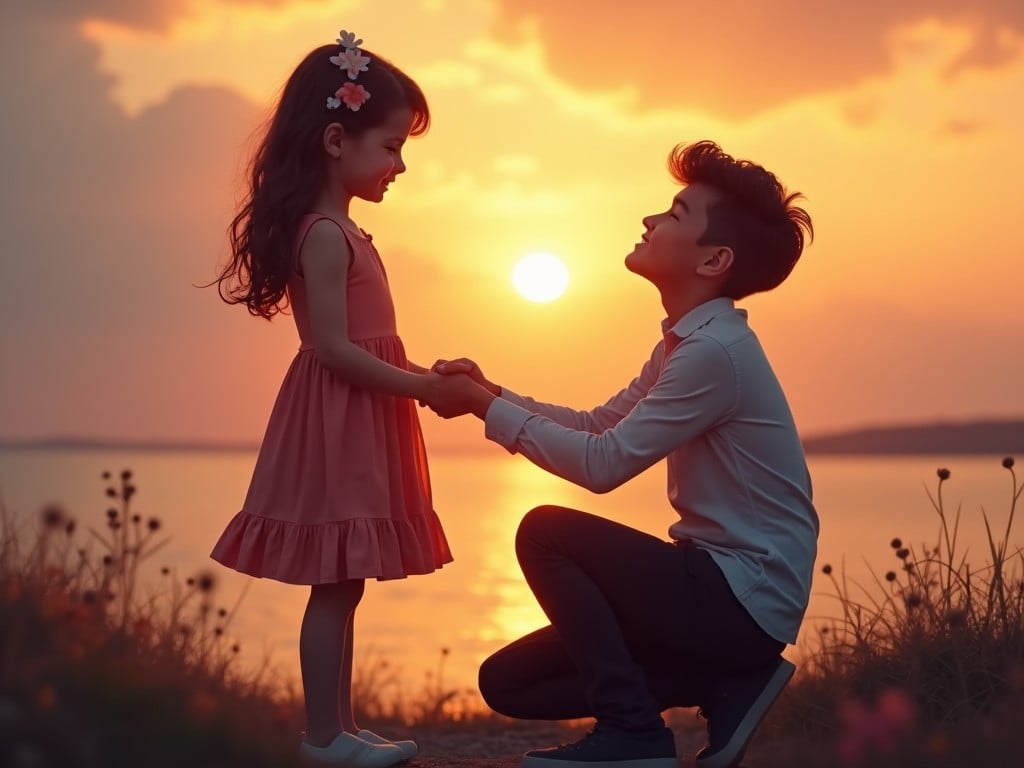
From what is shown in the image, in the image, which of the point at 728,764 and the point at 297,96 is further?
the point at 297,96

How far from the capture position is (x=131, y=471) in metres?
4.04

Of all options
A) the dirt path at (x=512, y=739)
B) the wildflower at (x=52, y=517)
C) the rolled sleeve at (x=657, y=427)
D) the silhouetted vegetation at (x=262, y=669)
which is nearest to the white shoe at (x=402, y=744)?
the silhouetted vegetation at (x=262, y=669)

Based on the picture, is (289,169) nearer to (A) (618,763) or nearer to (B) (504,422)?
(B) (504,422)

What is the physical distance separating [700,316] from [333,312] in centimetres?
111

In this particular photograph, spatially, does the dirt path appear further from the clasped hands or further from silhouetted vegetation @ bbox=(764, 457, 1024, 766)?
the clasped hands

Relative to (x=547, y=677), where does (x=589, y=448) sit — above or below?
above

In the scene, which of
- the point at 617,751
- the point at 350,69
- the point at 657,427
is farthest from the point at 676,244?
the point at 617,751

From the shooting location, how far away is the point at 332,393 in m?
3.76

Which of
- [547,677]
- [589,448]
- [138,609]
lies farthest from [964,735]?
[138,609]

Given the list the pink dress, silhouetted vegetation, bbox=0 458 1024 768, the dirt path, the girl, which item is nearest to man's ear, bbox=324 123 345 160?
the girl

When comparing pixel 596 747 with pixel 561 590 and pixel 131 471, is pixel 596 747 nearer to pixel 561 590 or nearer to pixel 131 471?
pixel 561 590

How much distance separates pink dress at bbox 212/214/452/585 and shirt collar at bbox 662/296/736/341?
0.93 meters

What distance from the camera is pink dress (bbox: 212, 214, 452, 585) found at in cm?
367

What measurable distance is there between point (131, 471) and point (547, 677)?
153cm
